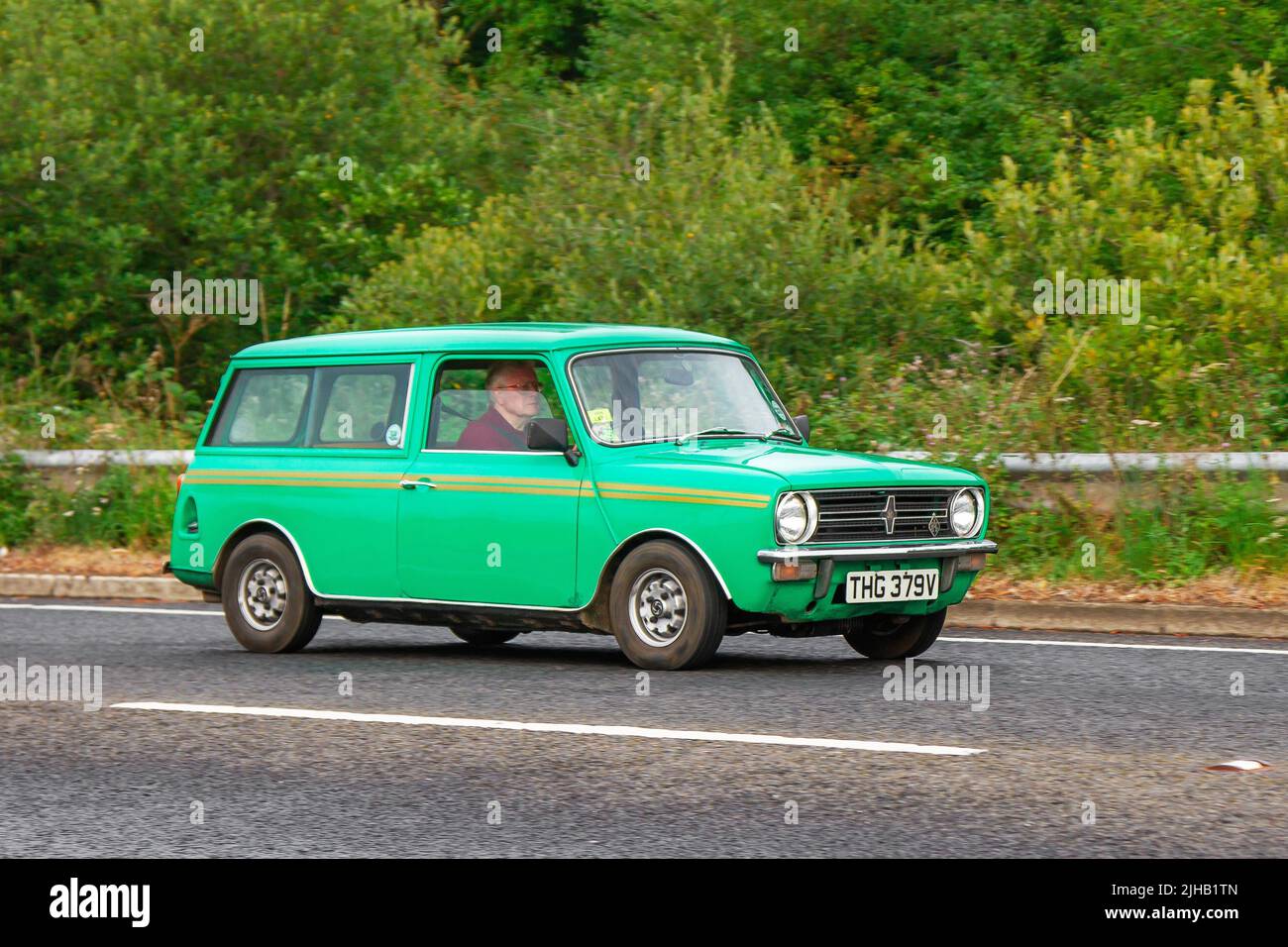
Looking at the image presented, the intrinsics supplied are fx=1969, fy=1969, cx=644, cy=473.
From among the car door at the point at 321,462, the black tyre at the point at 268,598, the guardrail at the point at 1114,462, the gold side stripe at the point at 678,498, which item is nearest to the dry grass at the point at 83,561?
the car door at the point at 321,462

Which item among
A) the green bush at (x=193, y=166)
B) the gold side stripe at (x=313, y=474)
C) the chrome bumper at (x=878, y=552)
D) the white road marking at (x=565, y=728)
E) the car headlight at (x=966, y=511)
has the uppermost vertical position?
the green bush at (x=193, y=166)

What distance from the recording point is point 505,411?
10.9 metres

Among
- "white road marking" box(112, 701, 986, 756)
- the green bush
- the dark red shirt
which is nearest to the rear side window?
the dark red shirt

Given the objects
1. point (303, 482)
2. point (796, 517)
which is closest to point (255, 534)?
point (303, 482)

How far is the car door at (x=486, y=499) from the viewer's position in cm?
1042

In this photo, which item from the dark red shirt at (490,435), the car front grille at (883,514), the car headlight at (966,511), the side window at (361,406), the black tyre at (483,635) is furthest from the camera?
A: the black tyre at (483,635)

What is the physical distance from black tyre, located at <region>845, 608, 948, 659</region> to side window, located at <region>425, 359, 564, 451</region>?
6.83 ft

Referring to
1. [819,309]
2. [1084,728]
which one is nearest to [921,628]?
[1084,728]

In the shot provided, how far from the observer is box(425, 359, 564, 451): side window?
35.6 ft

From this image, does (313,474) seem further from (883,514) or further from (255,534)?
(883,514)

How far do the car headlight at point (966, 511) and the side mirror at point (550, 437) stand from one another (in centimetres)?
202

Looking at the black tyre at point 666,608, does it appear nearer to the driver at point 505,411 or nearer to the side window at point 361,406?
the driver at point 505,411

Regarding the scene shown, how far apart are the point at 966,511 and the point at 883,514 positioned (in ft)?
2.19

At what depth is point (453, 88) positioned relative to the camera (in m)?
34.8
